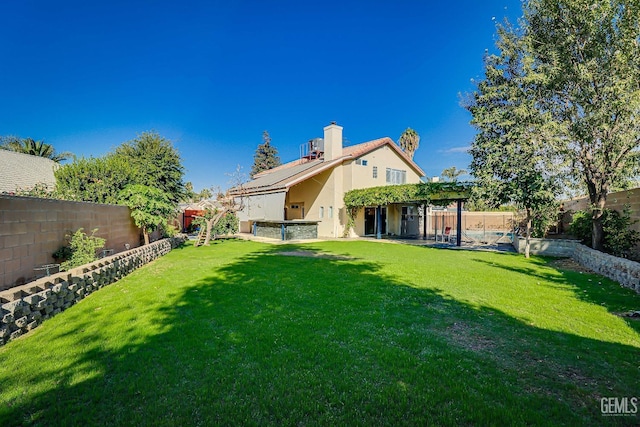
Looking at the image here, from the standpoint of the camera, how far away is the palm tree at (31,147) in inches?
1252

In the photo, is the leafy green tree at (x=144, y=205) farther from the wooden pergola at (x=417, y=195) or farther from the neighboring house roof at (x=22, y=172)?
the wooden pergola at (x=417, y=195)

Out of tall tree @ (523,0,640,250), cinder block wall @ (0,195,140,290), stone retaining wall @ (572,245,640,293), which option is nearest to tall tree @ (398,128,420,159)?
tall tree @ (523,0,640,250)

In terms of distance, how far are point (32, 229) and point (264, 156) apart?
157 feet

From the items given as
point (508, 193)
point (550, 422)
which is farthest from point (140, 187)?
point (508, 193)

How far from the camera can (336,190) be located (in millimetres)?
23203

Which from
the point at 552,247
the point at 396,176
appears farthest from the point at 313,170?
the point at 552,247

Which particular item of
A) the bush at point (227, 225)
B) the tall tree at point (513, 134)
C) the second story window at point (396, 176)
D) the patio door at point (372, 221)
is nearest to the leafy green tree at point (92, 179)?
the bush at point (227, 225)

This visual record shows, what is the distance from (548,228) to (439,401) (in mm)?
16862

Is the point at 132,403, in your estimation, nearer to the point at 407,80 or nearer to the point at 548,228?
the point at 548,228

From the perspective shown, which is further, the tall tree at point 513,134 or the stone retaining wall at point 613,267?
the tall tree at point 513,134

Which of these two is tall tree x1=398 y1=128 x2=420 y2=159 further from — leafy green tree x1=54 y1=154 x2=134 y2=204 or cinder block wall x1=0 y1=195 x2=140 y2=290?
cinder block wall x1=0 y1=195 x2=140 y2=290

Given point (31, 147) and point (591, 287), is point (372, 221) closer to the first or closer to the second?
point (591, 287)

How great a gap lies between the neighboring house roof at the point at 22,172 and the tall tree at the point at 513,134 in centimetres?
2197

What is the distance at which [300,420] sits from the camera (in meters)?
2.60
